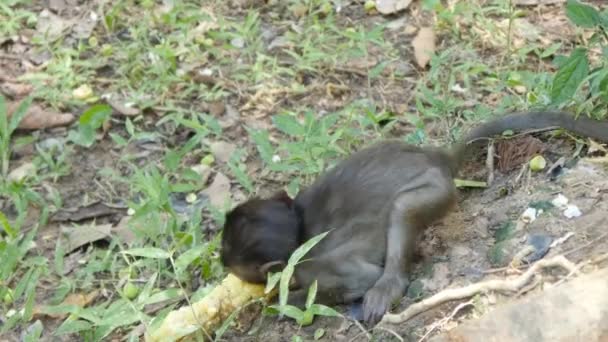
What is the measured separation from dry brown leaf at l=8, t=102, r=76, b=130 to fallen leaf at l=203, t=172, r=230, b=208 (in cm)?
130

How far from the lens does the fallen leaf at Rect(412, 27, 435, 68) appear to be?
6477 mm

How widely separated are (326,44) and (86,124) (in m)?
1.86

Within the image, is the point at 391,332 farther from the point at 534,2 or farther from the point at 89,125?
the point at 534,2

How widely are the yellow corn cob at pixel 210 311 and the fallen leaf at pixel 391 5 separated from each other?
3.36 metres

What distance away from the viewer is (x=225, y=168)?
5848mm

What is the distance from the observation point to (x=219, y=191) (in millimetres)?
5629

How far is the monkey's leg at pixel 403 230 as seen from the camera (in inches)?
154

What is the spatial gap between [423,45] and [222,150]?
171cm

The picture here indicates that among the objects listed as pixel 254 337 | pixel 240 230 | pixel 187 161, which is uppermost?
pixel 240 230

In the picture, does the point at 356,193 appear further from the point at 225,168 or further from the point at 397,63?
the point at 397,63

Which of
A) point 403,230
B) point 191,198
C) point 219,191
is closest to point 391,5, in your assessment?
point 219,191

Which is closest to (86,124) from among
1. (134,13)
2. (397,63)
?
(134,13)

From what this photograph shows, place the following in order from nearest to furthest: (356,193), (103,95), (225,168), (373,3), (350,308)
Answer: (350,308) → (356,193) → (225,168) → (103,95) → (373,3)

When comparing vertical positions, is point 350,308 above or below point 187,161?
above
